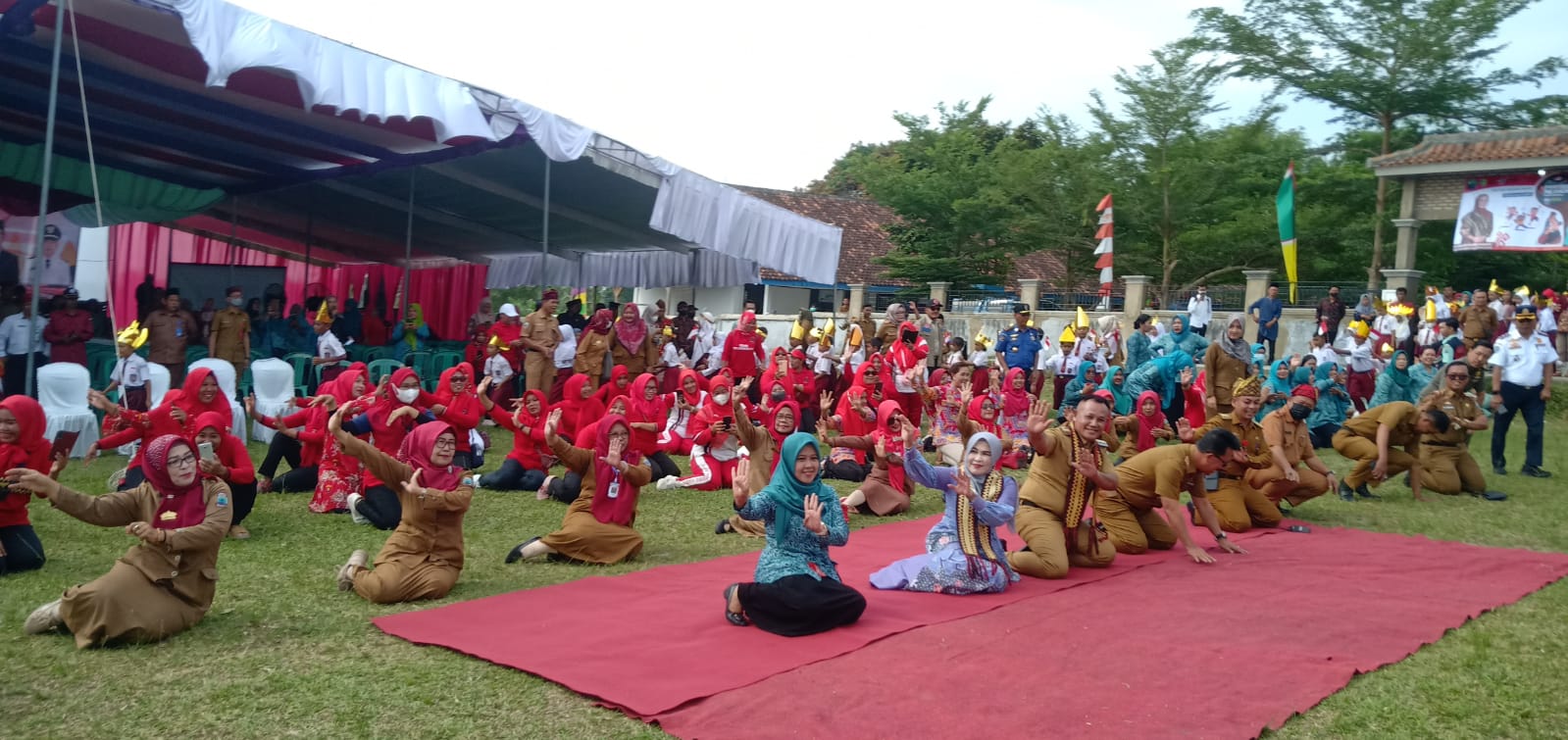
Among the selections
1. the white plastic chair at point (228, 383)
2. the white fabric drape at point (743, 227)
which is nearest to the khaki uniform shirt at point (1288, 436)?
the white fabric drape at point (743, 227)

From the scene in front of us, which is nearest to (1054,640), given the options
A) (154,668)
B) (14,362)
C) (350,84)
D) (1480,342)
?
(154,668)

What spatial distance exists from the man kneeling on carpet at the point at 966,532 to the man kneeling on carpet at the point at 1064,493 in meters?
0.38

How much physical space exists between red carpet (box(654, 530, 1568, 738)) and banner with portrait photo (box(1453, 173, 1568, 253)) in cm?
1480

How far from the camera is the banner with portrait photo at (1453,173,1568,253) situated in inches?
744

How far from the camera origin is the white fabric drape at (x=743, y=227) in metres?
13.1

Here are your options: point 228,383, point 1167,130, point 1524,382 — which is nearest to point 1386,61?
point 1167,130

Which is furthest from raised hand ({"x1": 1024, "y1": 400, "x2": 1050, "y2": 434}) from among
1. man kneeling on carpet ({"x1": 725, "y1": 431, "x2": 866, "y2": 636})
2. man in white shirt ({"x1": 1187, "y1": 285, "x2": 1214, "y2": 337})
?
man in white shirt ({"x1": 1187, "y1": 285, "x2": 1214, "y2": 337})

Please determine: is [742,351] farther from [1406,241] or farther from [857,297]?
[1406,241]

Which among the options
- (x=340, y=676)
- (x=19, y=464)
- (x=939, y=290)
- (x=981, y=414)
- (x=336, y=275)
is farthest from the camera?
(x=336, y=275)

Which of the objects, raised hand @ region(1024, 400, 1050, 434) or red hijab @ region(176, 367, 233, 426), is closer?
raised hand @ region(1024, 400, 1050, 434)

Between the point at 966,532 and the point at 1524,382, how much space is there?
23.9ft

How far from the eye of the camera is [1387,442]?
9.44 m

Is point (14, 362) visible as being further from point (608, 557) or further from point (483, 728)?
point (483, 728)

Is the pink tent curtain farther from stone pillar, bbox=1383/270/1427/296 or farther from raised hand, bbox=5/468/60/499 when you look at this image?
stone pillar, bbox=1383/270/1427/296
